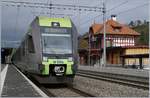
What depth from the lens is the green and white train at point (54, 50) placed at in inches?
645

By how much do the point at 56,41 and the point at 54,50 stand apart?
0.49 m

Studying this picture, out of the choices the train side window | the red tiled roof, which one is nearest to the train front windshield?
the train side window

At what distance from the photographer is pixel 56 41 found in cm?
1692

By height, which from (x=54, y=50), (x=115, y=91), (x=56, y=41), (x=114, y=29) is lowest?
(x=115, y=91)

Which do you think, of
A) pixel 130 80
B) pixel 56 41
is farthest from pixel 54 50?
pixel 130 80

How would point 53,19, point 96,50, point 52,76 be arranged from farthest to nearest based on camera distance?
point 96,50 → point 53,19 → point 52,76

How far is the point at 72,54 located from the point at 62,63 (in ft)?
2.29

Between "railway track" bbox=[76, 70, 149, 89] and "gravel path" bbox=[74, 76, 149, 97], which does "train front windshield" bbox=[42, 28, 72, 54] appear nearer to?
"gravel path" bbox=[74, 76, 149, 97]

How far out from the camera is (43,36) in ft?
55.5

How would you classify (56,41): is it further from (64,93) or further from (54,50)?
(64,93)

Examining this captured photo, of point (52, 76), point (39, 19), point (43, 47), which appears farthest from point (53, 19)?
point (52, 76)

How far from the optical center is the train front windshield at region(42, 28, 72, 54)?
16.7m

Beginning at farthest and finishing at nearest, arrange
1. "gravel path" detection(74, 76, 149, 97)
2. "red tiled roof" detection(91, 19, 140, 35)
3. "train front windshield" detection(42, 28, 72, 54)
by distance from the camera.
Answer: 1. "red tiled roof" detection(91, 19, 140, 35)
2. "train front windshield" detection(42, 28, 72, 54)
3. "gravel path" detection(74, 76, 149, 97)

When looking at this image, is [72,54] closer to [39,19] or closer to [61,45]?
[61,45]
